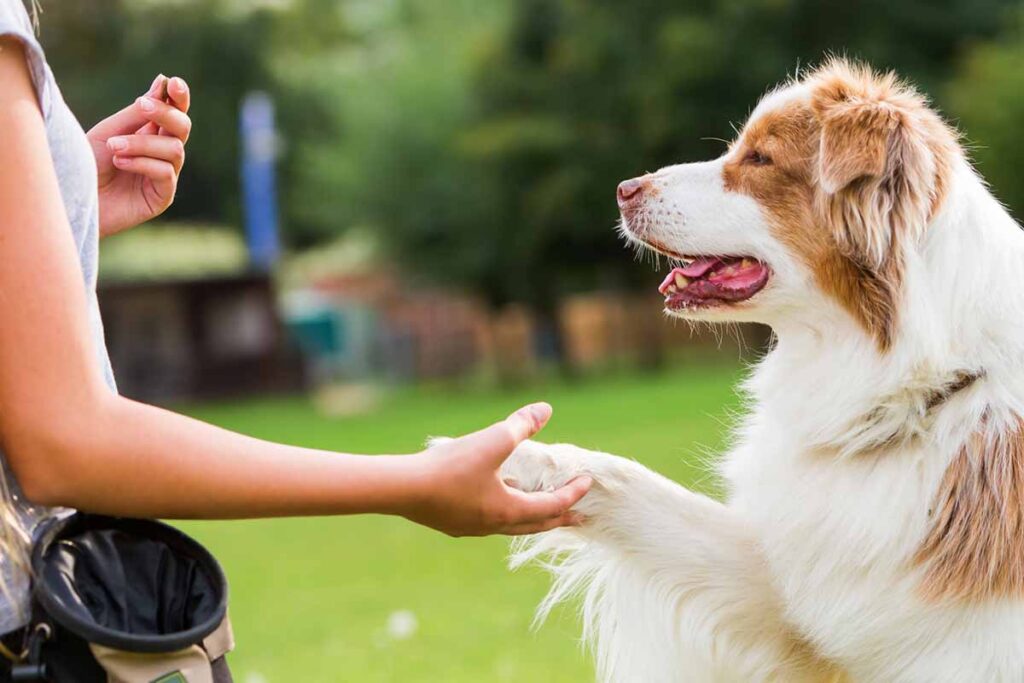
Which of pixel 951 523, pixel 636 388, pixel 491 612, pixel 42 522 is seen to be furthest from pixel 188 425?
pixel 636 388

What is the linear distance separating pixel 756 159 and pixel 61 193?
2.18 metres

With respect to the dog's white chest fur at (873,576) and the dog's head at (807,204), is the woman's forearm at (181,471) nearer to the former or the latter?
the dog's white chest fur at (873,576)

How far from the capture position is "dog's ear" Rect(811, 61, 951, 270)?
132 inches

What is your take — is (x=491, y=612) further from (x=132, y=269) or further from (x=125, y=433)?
(x=132, y=269)

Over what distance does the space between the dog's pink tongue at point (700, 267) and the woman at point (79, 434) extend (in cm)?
156

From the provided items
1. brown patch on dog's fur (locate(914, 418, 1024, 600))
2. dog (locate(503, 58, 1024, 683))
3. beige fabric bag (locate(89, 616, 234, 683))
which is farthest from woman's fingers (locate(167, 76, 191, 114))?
brown patch on dog's fur (locate(914, 418, 1024, 600))

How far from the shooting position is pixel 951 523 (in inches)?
121

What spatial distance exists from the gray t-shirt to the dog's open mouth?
1849mm

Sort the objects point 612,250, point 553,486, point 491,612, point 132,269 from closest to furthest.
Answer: point 553,486 → point 491,612 → point 612,250 → point 132,269

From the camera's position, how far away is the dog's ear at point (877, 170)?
11.0 ft

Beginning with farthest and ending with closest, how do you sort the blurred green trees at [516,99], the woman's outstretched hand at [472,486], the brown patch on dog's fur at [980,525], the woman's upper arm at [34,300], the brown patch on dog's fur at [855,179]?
the blurred green trees at [516,99] → the brown patch on dog's fur at [855,179] → the brown patch on dog's fur at [980,525] → the woman's outstretched hand at [472,486] → the woman's upper arm at [34,300]

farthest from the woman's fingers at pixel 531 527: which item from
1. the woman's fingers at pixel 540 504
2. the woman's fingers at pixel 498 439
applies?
the woman's fingers at pixel 498 439

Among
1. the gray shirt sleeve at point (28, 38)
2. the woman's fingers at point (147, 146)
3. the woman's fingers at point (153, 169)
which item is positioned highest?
the gray shirt sleeve at point (28, 38)

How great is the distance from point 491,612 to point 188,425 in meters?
5.58
